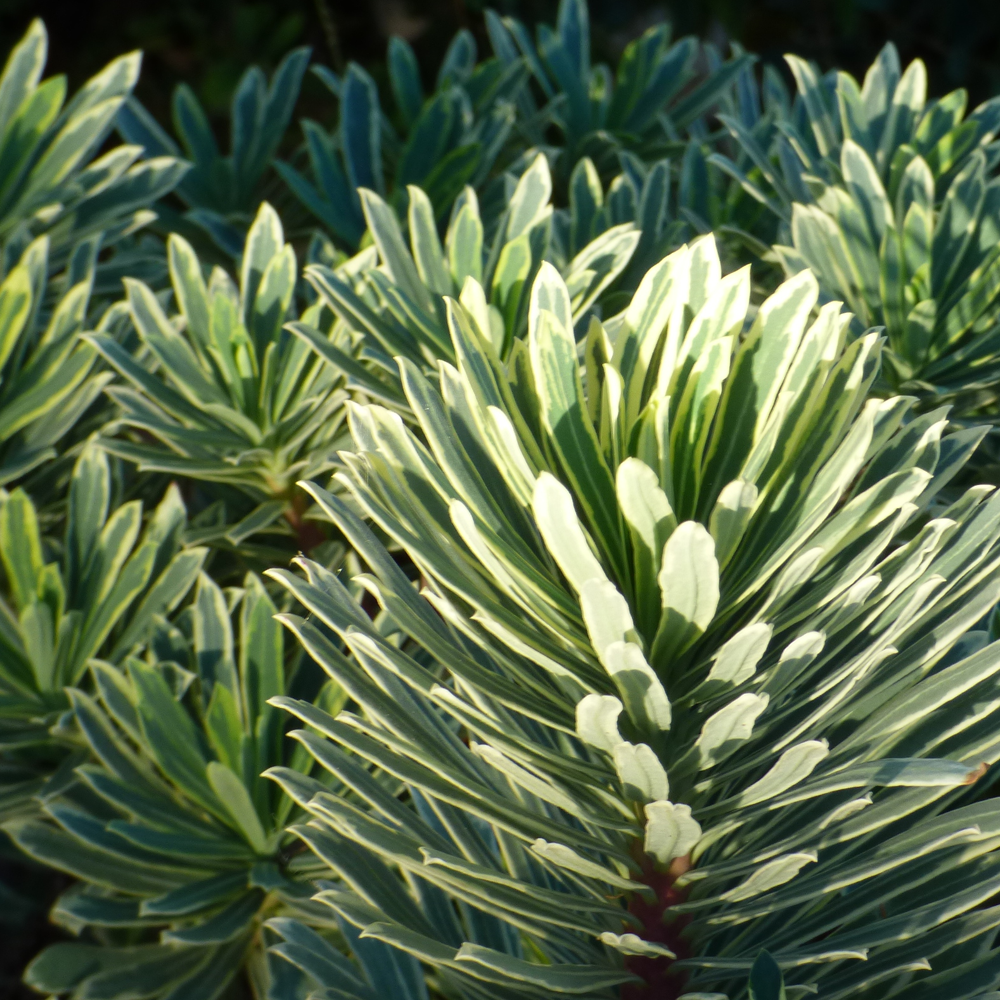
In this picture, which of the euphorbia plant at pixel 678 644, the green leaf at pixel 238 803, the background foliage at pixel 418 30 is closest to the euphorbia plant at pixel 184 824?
the green leaf at pixel 238 803

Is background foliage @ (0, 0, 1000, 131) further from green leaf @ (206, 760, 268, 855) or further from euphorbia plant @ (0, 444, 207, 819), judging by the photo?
green leaf @ (206, 760, 268, 855)

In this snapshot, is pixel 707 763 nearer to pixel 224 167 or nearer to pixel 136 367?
pixel 136 367

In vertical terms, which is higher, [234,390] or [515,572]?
[234,390]

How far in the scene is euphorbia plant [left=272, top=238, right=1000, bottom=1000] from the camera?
456 mm

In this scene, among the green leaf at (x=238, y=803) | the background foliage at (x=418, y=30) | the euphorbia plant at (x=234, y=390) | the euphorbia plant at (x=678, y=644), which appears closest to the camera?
the euphorbia plant at (x=678, y=644)

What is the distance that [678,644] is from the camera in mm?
481

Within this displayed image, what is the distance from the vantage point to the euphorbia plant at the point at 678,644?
46cm

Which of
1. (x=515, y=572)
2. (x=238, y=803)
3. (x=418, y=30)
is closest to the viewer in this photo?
(x=515, y=572)

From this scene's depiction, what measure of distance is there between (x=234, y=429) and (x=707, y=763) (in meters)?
0.40

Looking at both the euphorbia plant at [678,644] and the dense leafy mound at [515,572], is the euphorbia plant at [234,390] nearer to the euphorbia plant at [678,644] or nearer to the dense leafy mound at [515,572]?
the dense leafy mound at [515,572]

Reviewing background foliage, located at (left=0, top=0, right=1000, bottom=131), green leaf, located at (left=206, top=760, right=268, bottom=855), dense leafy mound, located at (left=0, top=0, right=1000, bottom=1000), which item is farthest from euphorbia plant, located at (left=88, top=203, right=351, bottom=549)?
background foliage, located at (left=0, top=0, right=1000, bottom=131)

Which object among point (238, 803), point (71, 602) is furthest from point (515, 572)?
point (71, 602)

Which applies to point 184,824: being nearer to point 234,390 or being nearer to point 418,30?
point 234,390

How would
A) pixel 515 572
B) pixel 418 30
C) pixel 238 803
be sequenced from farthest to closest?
1. pixel 418 30
2. pixel 238 803
3. pixel 515 572
